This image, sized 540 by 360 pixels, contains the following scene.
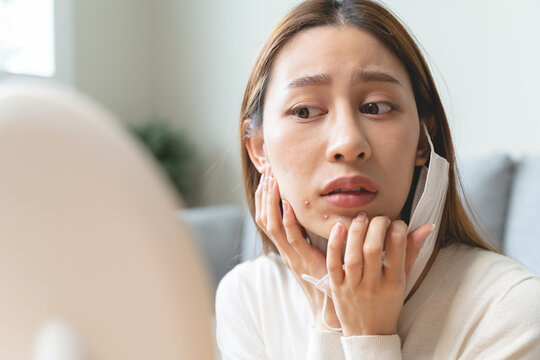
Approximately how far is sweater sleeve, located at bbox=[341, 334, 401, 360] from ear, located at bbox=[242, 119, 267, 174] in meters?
0.39

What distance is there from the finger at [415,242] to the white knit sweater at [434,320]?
9 centimetres

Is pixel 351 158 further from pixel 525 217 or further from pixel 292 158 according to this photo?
pixel 525 217

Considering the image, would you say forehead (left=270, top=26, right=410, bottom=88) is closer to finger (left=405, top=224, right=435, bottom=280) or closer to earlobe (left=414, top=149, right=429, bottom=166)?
earlobe (left=414, top=149, right=429, bottom=166)

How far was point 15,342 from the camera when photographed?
0.98ft

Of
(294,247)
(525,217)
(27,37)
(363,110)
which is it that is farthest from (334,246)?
(27,37)

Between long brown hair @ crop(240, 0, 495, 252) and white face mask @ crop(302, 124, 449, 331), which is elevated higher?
long brown hair @ crop(240, 0, 495, 252)

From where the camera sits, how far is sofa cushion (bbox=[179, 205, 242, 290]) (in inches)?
91.4

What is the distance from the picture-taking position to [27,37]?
3.25 meters

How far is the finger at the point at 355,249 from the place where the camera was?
81cm

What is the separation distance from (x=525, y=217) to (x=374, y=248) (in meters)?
0.94

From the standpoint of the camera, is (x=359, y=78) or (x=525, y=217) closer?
(x=359, y=78)

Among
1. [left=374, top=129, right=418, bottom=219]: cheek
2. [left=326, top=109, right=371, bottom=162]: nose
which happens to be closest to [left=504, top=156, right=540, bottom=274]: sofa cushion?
[left=374, top=129, right=418, bottom=219]: cheek

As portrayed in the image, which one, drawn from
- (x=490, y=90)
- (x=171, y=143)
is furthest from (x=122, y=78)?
(x=490, y=90)

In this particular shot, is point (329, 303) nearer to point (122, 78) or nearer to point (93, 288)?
point (93, 288)
